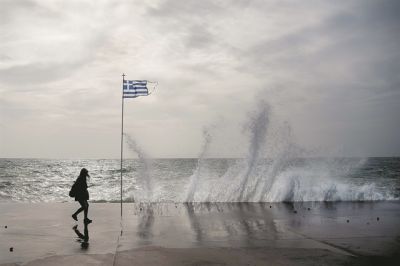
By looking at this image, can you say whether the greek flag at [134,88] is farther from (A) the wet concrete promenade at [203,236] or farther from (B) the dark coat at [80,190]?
(B) the dark coat at [80,190]

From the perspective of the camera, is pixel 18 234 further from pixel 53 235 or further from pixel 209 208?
pixel 209 208

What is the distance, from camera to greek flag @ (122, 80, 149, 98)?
14734 mm

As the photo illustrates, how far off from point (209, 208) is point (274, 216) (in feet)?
9.92

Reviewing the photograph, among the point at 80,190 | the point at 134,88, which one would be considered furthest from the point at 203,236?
the point at 134,88

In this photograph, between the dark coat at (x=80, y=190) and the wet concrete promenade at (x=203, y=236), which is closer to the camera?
the wet concrete promenade at (x=203, y=236)

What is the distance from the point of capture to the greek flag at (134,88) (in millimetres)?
14734

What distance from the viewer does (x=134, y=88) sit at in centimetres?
1482

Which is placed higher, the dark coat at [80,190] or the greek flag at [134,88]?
the greek flag at [134,88]

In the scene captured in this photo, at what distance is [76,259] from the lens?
6.85 meters

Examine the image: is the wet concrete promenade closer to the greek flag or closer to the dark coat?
the dark coat

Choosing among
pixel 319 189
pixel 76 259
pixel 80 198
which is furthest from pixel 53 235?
pixel 319 189

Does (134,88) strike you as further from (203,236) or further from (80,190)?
(203,236)

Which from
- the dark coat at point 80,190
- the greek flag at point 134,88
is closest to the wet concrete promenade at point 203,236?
the dark coat at point 80,190

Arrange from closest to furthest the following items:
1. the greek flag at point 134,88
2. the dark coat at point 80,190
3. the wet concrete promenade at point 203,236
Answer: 1. the wet concrete promenade at point 203,236
2. the dark coat at point 80,190
3. the greek flag at point 134,88
